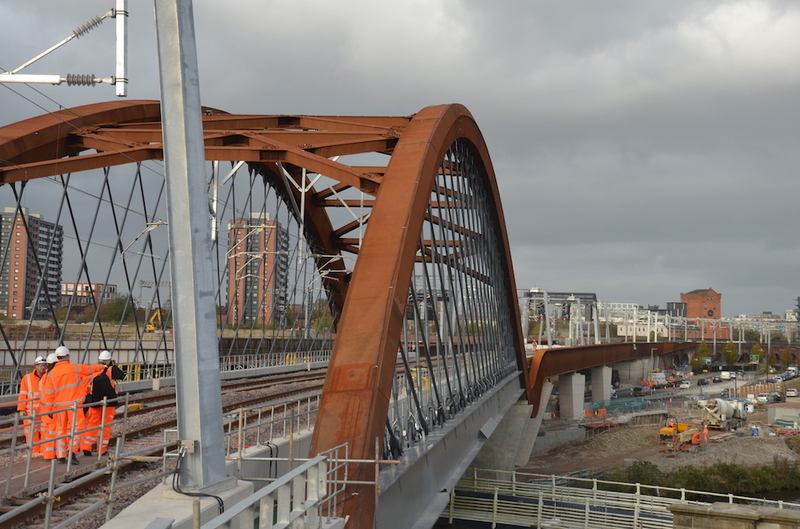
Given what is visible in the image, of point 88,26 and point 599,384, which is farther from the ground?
point 88,26

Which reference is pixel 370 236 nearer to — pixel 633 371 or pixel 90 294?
pixel 90 294

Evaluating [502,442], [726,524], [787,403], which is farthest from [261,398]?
[787,403]

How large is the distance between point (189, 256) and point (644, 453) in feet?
160

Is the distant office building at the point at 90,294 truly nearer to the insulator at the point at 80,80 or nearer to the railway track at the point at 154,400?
the railway track at the point at 154,400

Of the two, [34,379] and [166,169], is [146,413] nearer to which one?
[34,379]

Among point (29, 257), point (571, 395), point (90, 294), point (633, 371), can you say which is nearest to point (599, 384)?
point (571, 395)

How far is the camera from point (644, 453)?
1980 inches

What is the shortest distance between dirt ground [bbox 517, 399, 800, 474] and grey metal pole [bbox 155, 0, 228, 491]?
39096 millimetres

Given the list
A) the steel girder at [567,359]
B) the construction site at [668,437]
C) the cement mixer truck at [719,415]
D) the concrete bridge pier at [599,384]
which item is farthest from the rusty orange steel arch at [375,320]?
the concrete bridge pier at [599,384]

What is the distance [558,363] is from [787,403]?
1844 inches

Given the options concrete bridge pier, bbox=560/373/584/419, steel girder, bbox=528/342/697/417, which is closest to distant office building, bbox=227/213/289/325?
steel girder, bbox=528/342/697/417

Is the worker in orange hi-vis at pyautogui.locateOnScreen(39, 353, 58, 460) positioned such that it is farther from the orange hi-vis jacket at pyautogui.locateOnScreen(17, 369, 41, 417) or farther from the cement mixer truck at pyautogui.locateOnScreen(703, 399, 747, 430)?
the cement mixer truck at pyautogui.locateOnScreen(703, 399, 747, 430)

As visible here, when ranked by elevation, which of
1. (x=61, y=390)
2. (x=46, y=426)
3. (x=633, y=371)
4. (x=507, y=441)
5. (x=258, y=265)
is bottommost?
(x=633, y=371)

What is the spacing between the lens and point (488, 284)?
92.1 ft
